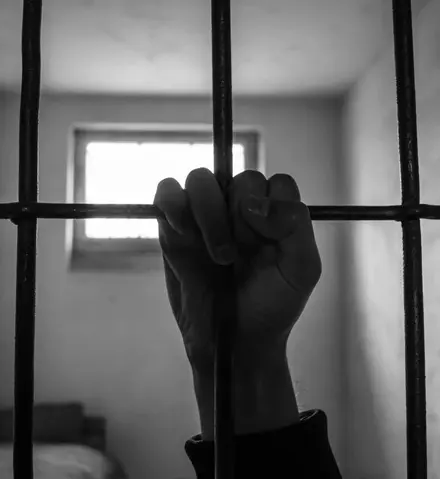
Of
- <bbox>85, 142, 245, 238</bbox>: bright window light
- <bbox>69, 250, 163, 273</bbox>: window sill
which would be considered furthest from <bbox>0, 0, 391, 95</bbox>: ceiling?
<bbox>69, 250, 163, 273</bbox>: window sill

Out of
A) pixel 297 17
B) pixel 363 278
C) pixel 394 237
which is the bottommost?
pixel 363 278

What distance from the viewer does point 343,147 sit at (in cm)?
278

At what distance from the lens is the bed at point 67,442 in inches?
86.3

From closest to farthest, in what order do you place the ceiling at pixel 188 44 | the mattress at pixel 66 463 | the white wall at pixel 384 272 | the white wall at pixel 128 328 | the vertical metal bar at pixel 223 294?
the vertical metal bar at pixel 223 294 → the white wall at pixel 384 272 → the ceiling at pixel 188 44 → the mattress at pixel 66 463 → the white wall at pixel 128 328

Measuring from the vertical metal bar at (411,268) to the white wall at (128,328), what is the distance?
2.36 m

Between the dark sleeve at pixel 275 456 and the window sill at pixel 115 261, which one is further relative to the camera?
Result: the window sill at pixel 115 261

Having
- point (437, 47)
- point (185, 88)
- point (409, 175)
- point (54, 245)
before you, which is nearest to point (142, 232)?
point (54, 245)

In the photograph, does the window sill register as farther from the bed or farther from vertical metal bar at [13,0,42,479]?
vertical metal bar at [13,0,42,479]

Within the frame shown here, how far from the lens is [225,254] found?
344mm

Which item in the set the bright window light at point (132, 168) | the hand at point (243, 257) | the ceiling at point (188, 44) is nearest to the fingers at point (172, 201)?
the hand at point (243, 257)

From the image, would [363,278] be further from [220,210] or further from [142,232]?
[220,210]

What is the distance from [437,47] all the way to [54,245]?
76.8 inches

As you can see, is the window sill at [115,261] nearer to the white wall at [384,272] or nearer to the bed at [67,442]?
the bed at [67,442]

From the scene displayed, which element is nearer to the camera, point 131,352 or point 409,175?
point 409,175
